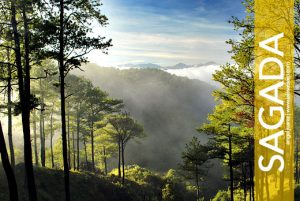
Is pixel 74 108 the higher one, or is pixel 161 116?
pixel 74 108

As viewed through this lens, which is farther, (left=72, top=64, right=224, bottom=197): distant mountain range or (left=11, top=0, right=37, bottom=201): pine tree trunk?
(left=72, top=64, right=224, bottom=197): distant mountain range

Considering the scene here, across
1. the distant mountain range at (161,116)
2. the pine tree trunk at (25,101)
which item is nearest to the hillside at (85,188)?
the pine tree trunk at (25,101)

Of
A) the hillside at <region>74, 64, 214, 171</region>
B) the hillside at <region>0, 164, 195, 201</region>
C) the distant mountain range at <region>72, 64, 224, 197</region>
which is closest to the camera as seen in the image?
the hillside at <region>0, 164, 195, 201</region>

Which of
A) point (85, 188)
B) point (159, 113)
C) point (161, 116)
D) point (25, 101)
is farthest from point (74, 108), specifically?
point (159, 113)

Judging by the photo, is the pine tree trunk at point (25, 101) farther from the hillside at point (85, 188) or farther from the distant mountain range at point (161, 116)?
the distant mountain range at point (161, 116)

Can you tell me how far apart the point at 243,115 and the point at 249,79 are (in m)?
3.51

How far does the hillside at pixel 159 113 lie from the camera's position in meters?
107

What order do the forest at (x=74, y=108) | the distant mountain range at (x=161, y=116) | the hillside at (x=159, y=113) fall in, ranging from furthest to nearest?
the hillside at (x=159, y=113), the distant mountain range at (x=161, y=116), the forest at (x=74, y=108)

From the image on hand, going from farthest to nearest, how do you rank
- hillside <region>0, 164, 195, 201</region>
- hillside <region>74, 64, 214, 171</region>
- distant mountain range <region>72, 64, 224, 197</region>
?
hillside <region>74, 64, 214, 171</region>, distant mountain range <region>72, 64, 224, 197</region>, hillside <region>0, 164, 195, 201</region>

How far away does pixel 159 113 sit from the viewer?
14825cm

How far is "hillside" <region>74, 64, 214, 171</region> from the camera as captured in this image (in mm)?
107356

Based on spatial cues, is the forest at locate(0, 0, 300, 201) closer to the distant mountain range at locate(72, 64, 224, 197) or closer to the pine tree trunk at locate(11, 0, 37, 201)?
the pine tree trunk at locate(11, 0, 37, 201)

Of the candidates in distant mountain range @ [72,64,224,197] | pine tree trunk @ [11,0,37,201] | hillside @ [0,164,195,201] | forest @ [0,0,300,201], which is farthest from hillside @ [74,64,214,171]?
pine tree trunk @ [11,0,37,201]

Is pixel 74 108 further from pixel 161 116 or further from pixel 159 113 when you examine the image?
pixel 159 113
